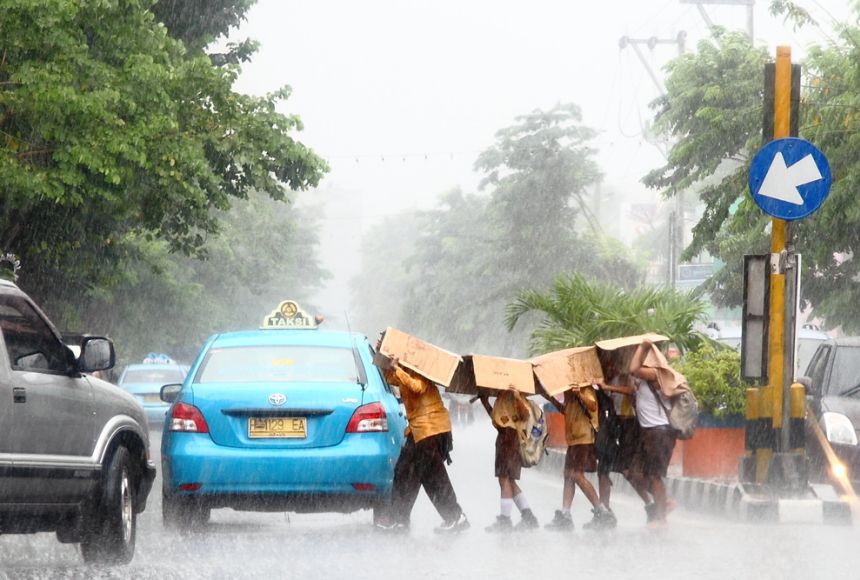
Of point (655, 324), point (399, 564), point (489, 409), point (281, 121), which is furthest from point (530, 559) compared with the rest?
point (281, 121)

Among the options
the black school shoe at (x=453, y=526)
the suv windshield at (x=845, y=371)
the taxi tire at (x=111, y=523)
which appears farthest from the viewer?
the suv windshield at (x=845, y=371)

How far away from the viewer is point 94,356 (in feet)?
29.9

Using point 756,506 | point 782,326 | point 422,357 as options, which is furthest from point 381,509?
point 782,326

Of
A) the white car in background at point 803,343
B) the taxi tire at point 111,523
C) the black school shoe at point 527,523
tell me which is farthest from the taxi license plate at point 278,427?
the white car in background at point 803,343

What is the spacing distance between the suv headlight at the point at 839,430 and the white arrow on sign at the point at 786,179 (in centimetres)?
231

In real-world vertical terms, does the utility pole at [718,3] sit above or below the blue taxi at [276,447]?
above

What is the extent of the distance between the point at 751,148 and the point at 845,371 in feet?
30.5

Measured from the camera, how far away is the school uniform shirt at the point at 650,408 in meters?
13.5

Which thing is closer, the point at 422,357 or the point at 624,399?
the point at 422,357

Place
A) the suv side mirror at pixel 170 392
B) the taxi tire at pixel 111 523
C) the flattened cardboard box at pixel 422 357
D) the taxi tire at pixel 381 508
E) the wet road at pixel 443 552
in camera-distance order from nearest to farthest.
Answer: the taxi tire at pixel 111 523, the wet road at pixel 443 552, the taxi tire at pixel 381 508, the flattened cardboard box at pixel 422 357, the suv side mirror at pixel 170 392

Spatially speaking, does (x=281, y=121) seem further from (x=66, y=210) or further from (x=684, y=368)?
(x=684, y=368)

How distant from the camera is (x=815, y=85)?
21.2 meters

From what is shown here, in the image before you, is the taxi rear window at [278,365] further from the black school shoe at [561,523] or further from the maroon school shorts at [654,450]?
the maroon school shorts at [654,450]

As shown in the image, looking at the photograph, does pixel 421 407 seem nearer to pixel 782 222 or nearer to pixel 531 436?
pixel 531 436
